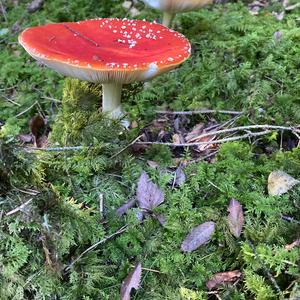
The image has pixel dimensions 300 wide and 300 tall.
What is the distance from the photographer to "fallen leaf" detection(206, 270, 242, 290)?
206cm

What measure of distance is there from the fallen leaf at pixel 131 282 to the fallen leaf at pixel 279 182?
0.88 m

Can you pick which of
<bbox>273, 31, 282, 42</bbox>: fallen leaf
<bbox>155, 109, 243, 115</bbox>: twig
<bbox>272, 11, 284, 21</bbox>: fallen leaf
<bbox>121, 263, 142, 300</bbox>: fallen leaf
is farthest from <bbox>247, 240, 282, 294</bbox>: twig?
<bbox>272, 11, 284, 21</bbox>: fallen leaf

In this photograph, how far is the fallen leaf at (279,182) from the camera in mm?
2364

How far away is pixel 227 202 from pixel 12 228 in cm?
118

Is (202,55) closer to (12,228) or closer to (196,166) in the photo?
(196,166)

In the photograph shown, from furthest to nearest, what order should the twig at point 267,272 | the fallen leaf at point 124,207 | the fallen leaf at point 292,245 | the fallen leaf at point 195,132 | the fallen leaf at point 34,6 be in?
the fallen leaf at point 34,6, the fallen leaf at point 195,132, the fallen leaf at point 124,207, the fallen leaf at point 292,245, the twig at point 267,272

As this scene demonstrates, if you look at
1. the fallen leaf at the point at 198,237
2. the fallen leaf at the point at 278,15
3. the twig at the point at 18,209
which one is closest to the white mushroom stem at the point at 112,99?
the twig at the point at 18,209

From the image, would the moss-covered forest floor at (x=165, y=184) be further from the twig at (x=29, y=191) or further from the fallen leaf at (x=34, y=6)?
the fallen leaf at (x=34, y=6)

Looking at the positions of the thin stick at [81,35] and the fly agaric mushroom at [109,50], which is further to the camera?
the thin stick at [81,35]

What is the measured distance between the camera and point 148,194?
8.11ft

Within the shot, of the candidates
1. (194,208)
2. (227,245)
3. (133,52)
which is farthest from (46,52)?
(227,245)

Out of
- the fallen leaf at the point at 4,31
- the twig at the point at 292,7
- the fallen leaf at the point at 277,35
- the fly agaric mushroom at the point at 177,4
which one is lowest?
the fallen leaf at the point at 4,31

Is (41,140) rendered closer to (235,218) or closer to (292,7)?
(235,218)

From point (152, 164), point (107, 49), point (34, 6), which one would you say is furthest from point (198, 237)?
point (34, 6)
